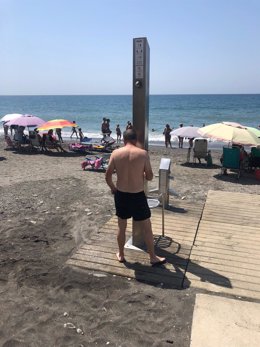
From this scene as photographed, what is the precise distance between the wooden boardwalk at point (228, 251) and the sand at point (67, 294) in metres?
0.38

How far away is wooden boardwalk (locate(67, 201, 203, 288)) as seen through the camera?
399 cm

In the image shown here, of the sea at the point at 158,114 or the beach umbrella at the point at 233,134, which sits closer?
the beach umbrella at the point at 233,134

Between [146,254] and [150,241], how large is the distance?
0.41 m

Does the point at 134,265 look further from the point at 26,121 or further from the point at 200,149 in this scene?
the point at 26,121

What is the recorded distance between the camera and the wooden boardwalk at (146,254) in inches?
157

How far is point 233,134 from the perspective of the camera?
9578 millimetres

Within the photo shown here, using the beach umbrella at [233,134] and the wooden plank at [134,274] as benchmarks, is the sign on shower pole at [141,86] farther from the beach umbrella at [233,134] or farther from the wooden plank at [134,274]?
the beach umbrella at [233,134]

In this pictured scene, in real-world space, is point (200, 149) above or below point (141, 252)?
above

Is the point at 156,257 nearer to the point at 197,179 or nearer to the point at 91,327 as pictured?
the point at 91,327

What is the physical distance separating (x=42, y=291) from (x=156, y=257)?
1434 mm

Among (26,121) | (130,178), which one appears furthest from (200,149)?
(130,178)

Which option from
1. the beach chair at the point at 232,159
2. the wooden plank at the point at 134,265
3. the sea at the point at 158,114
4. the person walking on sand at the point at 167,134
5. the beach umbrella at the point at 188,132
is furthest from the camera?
the sea at the point at 158,114

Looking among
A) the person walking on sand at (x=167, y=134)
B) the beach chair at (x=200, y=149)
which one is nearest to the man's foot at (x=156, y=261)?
the beach chair at (x=200, y=149)

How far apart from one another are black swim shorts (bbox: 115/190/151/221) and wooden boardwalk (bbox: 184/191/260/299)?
91 centimetres
